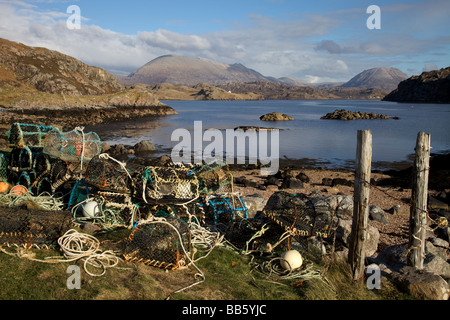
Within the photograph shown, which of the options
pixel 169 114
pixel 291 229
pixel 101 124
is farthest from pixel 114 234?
pixel 169 114

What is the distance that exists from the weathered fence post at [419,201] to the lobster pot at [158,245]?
4.27 m

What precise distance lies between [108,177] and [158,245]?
A: 2414 millimetres

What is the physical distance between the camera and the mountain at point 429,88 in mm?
128500

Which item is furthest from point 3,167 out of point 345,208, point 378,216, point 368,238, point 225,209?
point 378,216

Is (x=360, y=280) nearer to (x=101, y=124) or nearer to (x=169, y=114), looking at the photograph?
(x=101, y=124)

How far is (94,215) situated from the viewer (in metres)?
6.77

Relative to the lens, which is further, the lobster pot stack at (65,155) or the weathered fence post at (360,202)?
the lobster pot stack at (65,155)

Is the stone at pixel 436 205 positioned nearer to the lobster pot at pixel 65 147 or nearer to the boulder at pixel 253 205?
the boulder at pixel 253 205

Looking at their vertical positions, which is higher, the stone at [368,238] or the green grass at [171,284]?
the green grass at [171,284]

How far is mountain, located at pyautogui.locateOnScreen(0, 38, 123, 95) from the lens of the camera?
2436 inches

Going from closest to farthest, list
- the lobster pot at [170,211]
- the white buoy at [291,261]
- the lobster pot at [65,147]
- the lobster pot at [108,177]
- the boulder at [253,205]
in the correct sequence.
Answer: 1. the white buoy at [291,261]
2. the lobster pot at [170,211]
3. the lobster pot at [108,177]
4. the lobster pot at [65,147]
5. the boulder at [253,205]

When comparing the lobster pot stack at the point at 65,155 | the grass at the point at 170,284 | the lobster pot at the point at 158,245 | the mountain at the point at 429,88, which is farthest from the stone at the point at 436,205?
the mountain at the point at 429,88

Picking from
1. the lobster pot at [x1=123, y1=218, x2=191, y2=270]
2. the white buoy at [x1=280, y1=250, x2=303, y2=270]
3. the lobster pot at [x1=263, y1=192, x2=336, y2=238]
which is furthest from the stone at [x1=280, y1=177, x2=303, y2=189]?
the lobster pot at [x1=123, y1=218, x2=191, y2=270]

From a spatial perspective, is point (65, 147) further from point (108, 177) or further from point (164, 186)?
point (164, 186)
